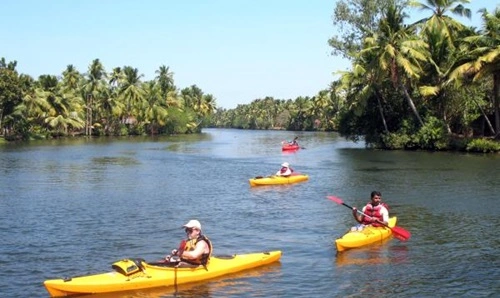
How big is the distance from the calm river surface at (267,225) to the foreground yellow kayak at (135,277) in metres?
0.24

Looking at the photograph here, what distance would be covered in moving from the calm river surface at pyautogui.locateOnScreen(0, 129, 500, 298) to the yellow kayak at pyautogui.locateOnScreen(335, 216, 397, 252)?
0.89 ft

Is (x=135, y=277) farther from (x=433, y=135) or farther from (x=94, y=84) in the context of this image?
(x=94, y=84)

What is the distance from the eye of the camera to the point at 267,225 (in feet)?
70.0

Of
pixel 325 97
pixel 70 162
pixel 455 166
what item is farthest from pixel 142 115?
pixel 455 166

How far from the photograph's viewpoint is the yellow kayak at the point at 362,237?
16.9 meters

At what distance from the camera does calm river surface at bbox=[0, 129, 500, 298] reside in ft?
46.4

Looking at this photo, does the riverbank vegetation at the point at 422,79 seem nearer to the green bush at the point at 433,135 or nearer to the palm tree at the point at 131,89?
the green bush at the point at 433,135

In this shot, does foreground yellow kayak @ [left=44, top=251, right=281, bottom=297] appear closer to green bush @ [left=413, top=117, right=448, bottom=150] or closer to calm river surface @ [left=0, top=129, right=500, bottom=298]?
calm river surface @ [left=0, top=129, right=500, bottom=298]

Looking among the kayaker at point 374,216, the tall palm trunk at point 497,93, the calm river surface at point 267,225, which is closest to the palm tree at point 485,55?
the tall palm trunk at point 497,93

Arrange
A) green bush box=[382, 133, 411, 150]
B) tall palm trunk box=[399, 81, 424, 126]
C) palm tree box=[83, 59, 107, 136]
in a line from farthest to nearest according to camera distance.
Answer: palm tree box=[83, 59, 107, 136] → green bush box=[382, 133, 411, 150] → tall palm trunk box=[399, 81, 424, 126]

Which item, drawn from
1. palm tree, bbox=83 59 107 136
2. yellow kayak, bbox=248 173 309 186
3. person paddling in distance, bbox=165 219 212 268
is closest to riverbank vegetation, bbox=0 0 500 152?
palm tree, bbox=83 59 107 136

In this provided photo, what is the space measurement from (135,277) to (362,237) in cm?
745

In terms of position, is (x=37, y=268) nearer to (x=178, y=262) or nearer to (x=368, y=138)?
(x=178, y=262)

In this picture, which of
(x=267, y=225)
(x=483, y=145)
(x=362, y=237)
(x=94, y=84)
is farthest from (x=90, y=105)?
(x=362, y=237)
